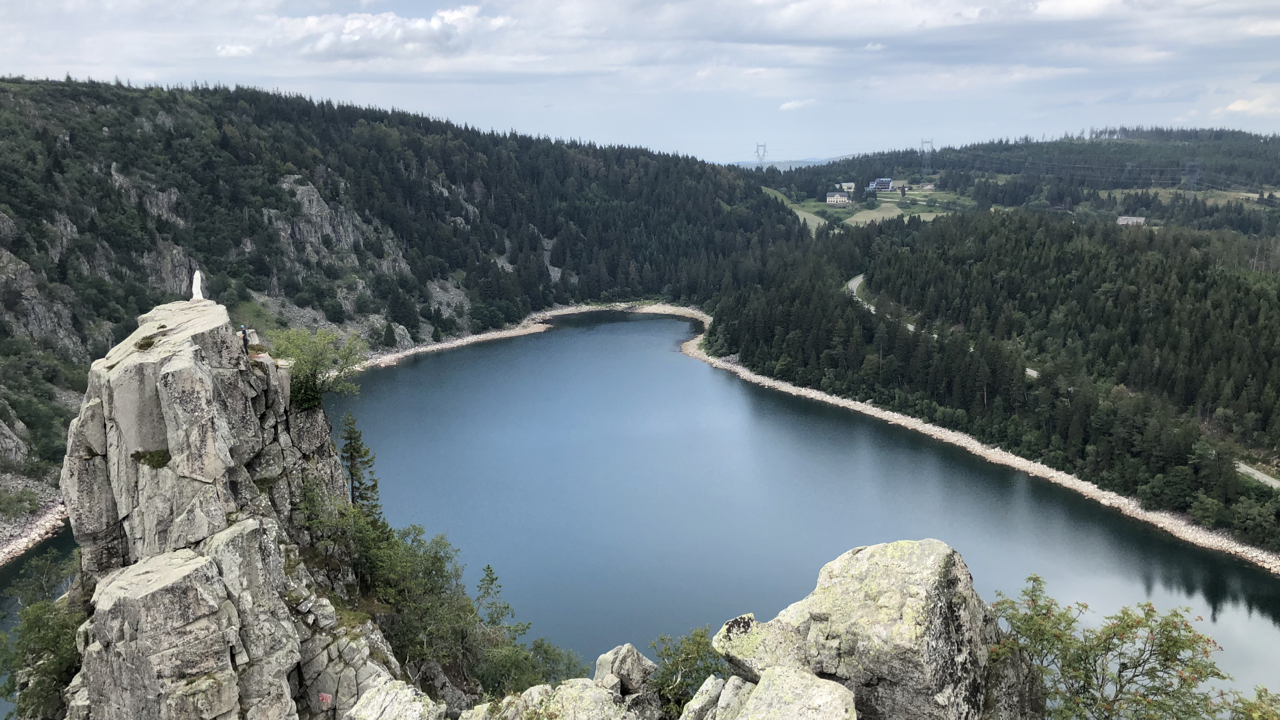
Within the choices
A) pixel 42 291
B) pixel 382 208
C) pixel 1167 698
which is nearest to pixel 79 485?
pixel 1167 698

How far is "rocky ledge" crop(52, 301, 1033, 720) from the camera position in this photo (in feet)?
44.9

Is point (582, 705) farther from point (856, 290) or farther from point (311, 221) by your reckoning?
point (311, 221)

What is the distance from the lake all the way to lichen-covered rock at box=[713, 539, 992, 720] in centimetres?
2533

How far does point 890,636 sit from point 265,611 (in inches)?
595

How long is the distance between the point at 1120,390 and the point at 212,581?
6525 cm

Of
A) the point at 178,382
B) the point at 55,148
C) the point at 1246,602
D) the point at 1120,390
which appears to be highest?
the point at 55,148

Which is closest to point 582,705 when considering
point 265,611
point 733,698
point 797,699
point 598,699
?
point 598,699

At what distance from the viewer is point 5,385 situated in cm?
6031

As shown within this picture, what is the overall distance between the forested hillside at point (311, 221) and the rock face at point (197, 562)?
42451 mm

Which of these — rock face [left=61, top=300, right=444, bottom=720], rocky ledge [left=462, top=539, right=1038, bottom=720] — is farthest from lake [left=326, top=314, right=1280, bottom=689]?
rocky ledge [left=462, top=539, right=1038, bottom=720]

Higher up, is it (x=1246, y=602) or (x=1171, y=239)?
(x=1171, y=239)

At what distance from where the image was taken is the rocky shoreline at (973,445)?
1965 inches

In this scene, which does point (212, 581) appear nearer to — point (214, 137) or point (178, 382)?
point (178, 382)

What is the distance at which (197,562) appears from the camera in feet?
63.3
